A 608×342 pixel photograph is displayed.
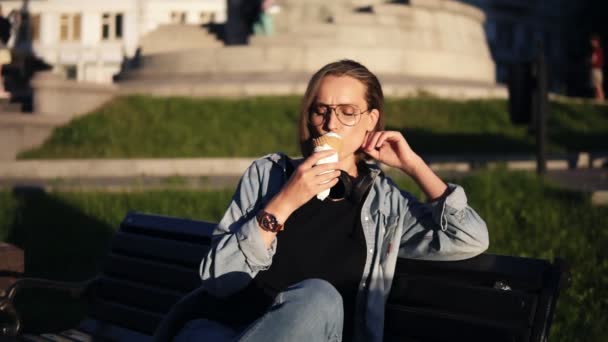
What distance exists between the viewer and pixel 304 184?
116 inches

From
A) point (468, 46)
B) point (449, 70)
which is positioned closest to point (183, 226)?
point (449, 70)

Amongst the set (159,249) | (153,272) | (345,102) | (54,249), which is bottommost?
(54,249)

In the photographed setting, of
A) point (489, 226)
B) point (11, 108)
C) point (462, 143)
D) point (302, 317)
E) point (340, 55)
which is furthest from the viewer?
point (340, 55)

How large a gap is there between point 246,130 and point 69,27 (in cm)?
4423

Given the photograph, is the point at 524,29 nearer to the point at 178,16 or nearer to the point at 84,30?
the point at 178,16

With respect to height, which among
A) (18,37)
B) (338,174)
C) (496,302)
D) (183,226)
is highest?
(338,174)

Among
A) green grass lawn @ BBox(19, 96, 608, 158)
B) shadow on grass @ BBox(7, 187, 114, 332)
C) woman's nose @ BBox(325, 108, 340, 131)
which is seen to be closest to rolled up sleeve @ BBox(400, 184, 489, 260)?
woman's nose @ BBox(325, 108, 340, 131)

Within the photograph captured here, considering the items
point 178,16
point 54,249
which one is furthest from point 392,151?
point 178,16

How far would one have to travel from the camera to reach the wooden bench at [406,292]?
2770 mm

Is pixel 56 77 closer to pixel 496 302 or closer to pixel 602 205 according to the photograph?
pixel 602 205

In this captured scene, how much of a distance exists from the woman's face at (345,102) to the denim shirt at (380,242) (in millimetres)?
137

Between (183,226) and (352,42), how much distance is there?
19403 millimetres

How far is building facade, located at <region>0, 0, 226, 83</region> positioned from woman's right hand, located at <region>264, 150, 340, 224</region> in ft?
180

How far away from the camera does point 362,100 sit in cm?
325
